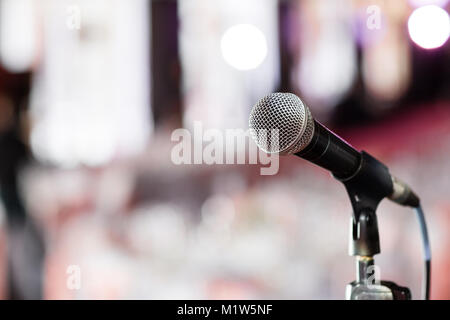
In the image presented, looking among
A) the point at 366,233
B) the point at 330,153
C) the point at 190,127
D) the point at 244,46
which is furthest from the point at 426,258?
the point at 244,46

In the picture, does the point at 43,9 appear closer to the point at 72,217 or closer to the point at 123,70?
the point at 123,70

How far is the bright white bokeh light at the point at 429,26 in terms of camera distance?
258 cm

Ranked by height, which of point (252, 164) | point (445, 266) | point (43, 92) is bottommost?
point (445, 266)

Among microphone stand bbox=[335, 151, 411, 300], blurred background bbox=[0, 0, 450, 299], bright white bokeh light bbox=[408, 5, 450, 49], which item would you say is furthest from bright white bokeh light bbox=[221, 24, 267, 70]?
microphone stand bbox=[335, 151, 411, 300]

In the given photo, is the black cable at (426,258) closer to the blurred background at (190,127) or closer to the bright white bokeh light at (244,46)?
the blurred background at (190,127)

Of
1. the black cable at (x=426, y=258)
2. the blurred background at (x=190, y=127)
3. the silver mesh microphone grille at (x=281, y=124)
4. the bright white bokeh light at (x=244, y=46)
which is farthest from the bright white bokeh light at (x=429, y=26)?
the silver mesh microphone grille at (x=281, y=124)

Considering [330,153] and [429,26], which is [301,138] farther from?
[429,26]

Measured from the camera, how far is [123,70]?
2.76 m

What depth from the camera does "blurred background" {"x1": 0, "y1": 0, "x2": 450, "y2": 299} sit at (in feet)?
8.86

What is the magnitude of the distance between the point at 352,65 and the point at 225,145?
80cm
